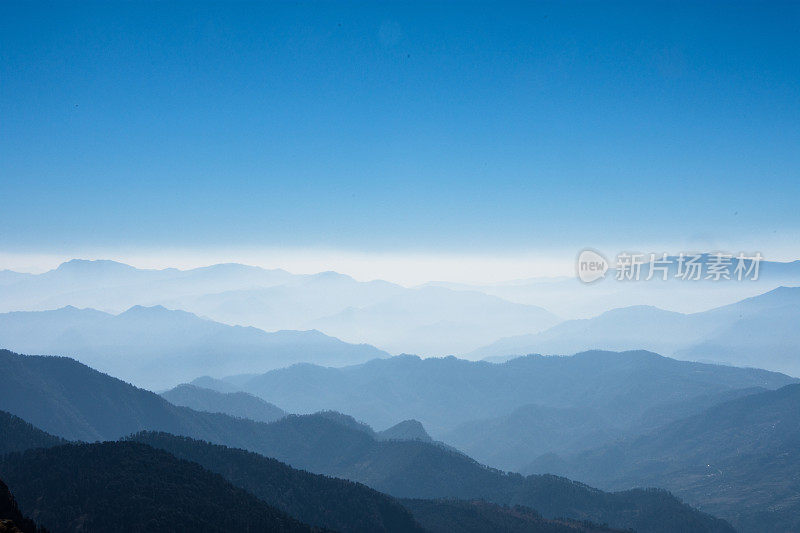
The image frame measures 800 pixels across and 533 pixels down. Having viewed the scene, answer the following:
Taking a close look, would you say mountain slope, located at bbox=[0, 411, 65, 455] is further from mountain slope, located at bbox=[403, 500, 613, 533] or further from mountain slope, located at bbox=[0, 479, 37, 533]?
mountain slope, located at bbox=[0, 479, 37, 533]

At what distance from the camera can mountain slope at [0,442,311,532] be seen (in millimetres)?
65250

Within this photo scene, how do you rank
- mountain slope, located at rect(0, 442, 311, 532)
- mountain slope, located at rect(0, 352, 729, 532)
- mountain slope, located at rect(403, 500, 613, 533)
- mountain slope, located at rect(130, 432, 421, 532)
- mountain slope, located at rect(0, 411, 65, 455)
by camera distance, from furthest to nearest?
mountain slope, located at rect(0, 352, 729, 532)
mountain slope, located at rect(0, 411, 65, 455)
mountain slope, located at rect(403, 500, 613, 533)
mountain slope, located at rect(130, 432, 421, 532)
mountain slope, located at rect(0, 442, 311, 532)

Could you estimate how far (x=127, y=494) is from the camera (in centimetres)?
6956

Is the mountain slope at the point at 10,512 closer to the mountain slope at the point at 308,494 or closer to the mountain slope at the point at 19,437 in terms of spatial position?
the mountain slope at the point at 308,494

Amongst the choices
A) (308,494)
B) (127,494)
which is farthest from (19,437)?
(308,494)

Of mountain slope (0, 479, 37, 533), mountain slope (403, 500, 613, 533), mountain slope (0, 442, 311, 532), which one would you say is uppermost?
mountain slope (0, 479, 37, 533)

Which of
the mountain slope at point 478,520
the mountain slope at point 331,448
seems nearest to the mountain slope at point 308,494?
the mountain slope at point 478,520

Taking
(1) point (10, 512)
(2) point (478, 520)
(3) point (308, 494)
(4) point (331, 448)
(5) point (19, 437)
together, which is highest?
(1) point (10, 512)

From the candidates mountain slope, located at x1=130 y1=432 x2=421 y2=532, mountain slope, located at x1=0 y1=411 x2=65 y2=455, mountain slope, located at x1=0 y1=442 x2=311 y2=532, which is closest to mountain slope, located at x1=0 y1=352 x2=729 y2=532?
mountain slope, located at x1=130 y1=432 x2=421 y2=532

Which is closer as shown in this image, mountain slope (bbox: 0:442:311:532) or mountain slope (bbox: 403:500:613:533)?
mountain slope (bbox: 0:442:311:532)

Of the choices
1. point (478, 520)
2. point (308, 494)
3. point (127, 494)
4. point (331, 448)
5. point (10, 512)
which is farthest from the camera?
point (331, 448)

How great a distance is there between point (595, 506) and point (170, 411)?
134m

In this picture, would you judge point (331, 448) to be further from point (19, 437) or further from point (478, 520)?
point (19, 437)

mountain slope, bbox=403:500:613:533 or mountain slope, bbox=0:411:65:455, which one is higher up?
mountain slope, bbox=0:411:65:455
